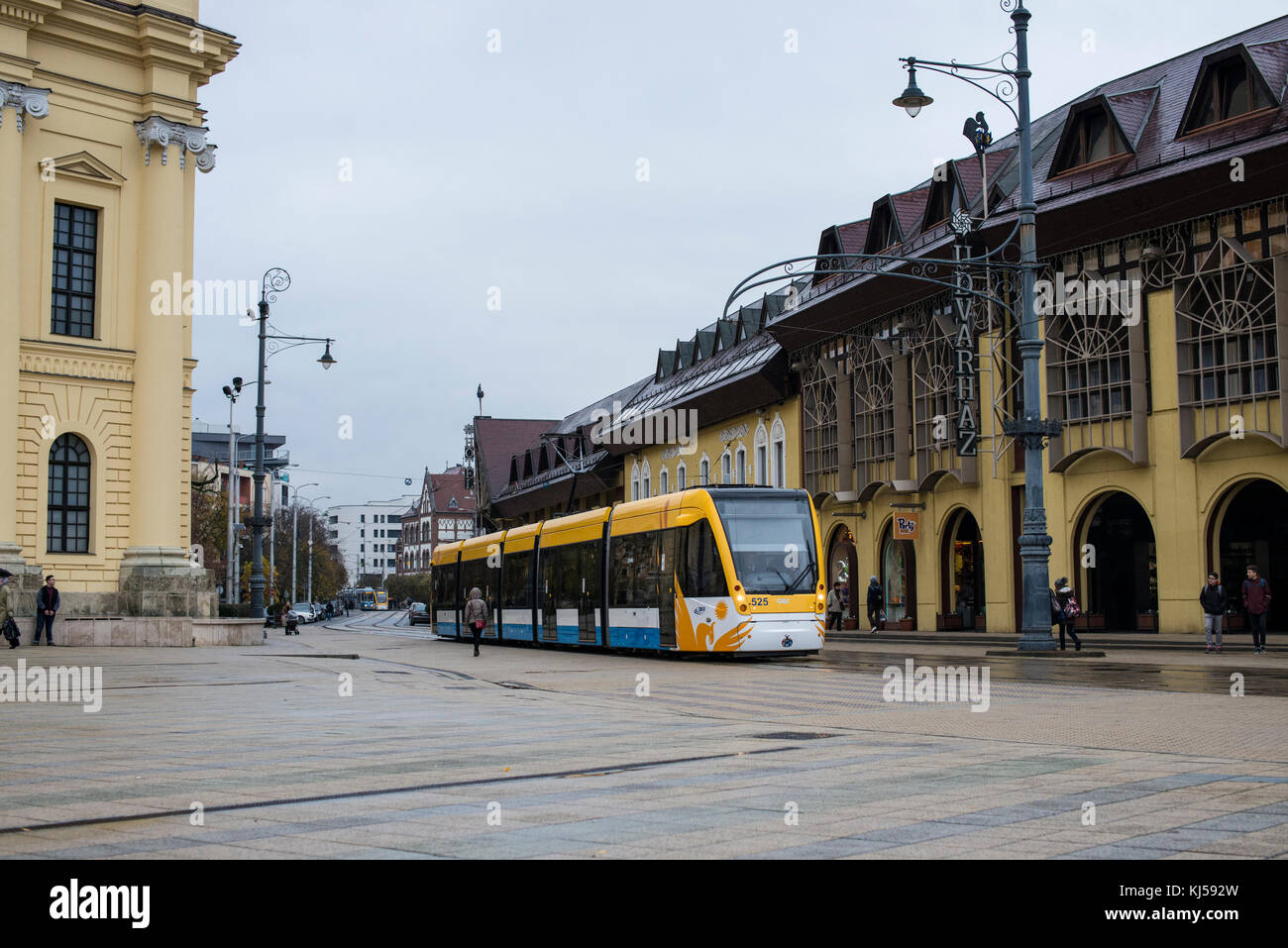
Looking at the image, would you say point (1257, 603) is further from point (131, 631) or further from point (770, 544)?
point (131, 631)

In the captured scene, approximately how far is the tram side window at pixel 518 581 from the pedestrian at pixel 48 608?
11.6 meters

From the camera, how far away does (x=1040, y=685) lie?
17891mm

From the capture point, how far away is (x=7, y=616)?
100 feet

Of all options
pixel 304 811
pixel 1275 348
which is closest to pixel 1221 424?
pixel 1275 348

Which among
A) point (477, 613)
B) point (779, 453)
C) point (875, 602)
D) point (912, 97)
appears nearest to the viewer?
point (912, 97)

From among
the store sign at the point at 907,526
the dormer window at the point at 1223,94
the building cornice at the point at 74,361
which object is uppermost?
the dormer window at the point at 1223,94

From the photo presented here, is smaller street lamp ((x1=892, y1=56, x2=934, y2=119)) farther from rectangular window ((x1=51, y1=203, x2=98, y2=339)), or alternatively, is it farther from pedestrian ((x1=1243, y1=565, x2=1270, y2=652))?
rectangular window ((x1=51, y1=203, x2=98, y2=339))

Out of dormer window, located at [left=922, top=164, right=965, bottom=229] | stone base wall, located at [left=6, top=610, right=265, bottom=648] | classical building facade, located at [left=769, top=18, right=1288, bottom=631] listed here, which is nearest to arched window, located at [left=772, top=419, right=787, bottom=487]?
classical building facade, located at [left=769, top=18, right=1288, bottom=631]

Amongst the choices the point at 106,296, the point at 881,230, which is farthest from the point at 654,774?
the point at 881,230

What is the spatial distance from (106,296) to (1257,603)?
28.6 metres

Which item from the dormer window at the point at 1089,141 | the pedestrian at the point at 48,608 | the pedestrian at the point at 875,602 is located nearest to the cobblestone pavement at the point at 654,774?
the pedestrian at the point at 48,608

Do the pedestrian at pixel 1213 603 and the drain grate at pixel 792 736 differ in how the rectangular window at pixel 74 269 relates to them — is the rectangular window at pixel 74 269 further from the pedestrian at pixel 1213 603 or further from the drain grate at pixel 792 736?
the drain grate at pixel 792 736

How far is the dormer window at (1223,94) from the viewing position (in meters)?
31.6

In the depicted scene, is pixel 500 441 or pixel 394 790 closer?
pixel 394 790
